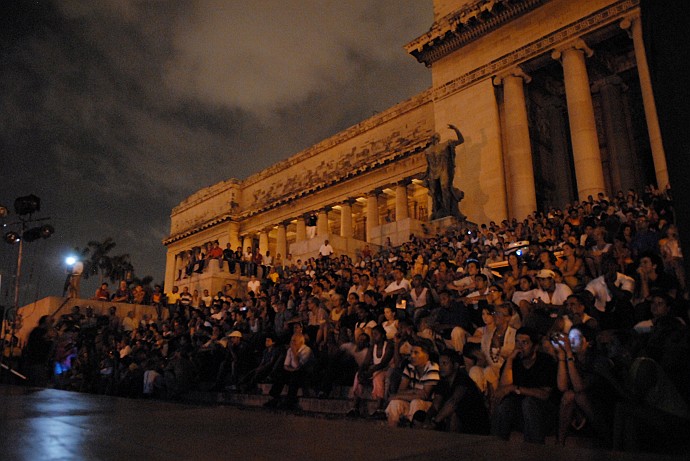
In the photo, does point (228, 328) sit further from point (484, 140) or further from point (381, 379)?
point (484, 140)

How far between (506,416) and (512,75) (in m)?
21.8

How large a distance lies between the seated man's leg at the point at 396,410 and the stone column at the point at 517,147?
17.5 metres

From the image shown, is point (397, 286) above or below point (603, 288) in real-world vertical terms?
above

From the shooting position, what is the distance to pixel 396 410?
582 cm

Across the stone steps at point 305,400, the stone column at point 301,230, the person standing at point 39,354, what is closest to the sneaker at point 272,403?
the stone steps at point 305,400

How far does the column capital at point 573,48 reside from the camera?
2119 cm

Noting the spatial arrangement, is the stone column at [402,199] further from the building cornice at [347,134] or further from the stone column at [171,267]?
Answer: the stone column at [171,267]

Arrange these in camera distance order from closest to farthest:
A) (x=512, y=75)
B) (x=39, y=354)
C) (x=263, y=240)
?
(x=39, y=354) < (x=512, y=75) < (x=263, y=240)

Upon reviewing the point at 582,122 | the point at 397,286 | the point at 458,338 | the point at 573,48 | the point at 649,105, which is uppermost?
the point at 573,48

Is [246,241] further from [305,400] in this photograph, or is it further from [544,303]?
[544,303]

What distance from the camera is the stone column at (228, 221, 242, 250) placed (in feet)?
157

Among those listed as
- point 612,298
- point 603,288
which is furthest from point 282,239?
point 612,298

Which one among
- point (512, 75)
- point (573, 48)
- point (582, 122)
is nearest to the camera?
point (582, 122)

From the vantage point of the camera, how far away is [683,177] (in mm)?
1705
